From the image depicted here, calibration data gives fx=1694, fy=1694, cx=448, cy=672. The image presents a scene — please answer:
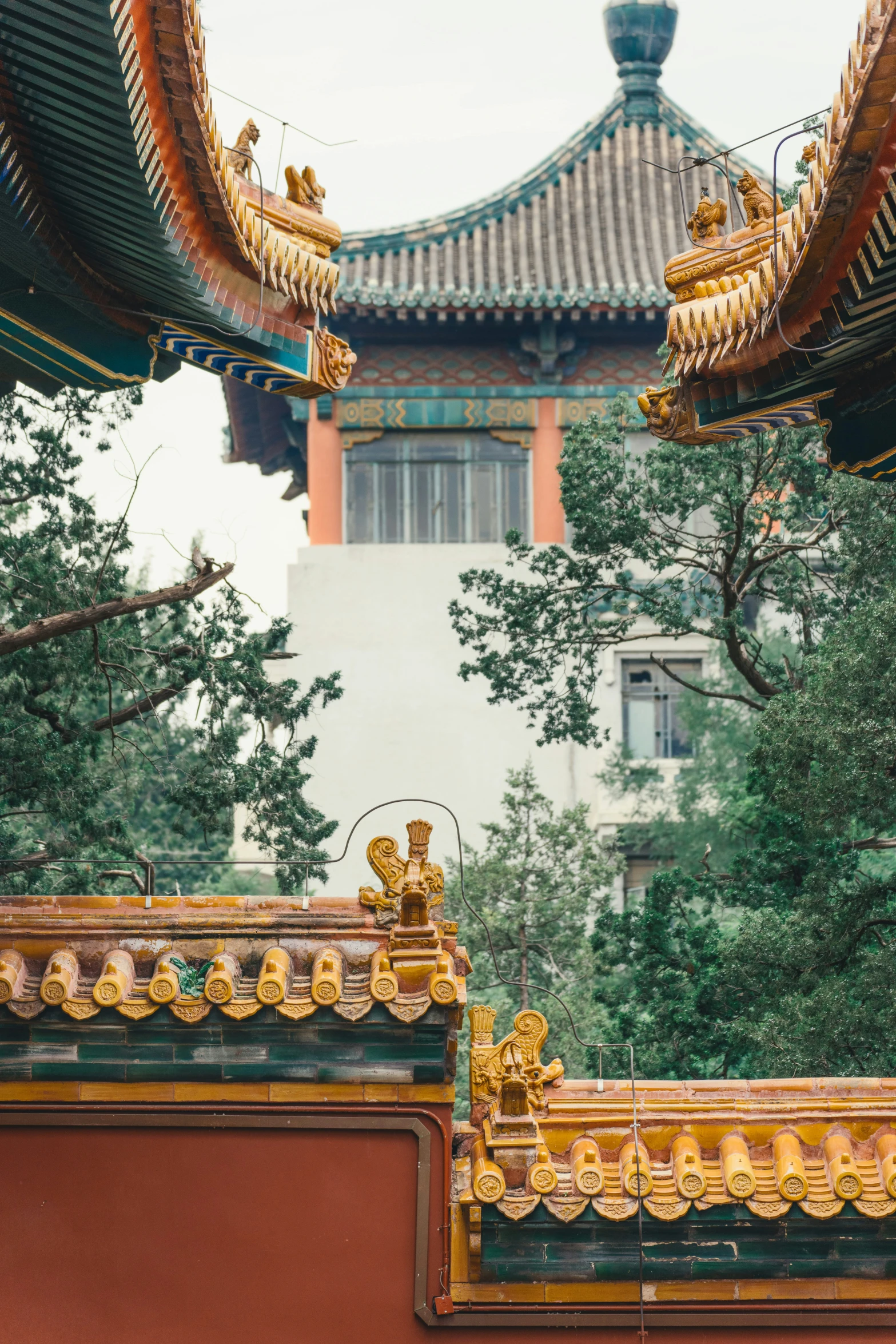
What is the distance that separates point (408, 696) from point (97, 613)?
10186 millimetres

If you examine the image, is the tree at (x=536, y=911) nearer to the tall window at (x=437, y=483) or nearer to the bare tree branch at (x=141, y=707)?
the bare tree branch at (x=141, y=707)

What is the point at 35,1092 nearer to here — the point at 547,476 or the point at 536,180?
the point at 547,476

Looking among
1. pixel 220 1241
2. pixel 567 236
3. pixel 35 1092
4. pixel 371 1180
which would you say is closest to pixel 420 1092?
pixel 371 1180

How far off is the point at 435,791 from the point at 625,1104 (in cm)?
1342

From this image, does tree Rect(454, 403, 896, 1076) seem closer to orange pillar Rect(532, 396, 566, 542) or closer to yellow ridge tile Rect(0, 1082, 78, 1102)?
yellow ridge tile Rect(0, 1082, 78, 1102)

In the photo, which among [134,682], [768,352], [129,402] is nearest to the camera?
[768,352]

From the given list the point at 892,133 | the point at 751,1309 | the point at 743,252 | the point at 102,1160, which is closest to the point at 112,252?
the point at 743,252

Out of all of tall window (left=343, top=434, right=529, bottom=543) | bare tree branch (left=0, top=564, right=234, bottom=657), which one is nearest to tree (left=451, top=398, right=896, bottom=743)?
bare tree branch (left=0, top=564, right=234, bottom=657)

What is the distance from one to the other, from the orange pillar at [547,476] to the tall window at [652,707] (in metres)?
1.73

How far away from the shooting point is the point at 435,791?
61.0ft

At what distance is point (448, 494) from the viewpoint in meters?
18.9

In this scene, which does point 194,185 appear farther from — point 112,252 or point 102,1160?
point 102,1160

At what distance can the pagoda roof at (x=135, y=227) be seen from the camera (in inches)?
166

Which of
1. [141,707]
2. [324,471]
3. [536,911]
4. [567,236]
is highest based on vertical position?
[567,236]
